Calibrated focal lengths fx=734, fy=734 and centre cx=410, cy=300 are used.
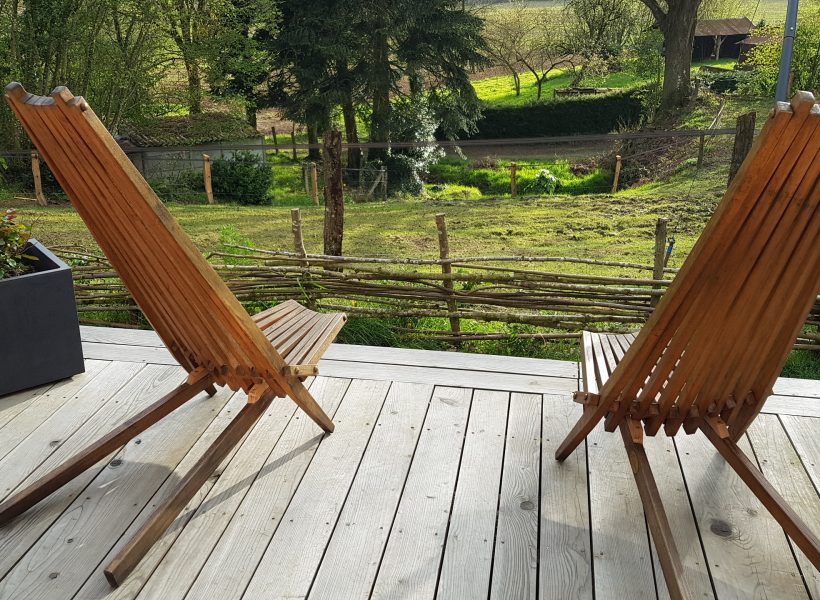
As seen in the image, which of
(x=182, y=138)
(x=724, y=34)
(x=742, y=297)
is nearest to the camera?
(x=742, y=297)

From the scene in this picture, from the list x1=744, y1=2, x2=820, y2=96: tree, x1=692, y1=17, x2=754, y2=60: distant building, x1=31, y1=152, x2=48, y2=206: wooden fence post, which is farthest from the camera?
x1=692, y1=17, x2=754, y2=60: distant building

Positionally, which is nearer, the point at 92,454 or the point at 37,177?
the point at 92,454

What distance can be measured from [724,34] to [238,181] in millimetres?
17450

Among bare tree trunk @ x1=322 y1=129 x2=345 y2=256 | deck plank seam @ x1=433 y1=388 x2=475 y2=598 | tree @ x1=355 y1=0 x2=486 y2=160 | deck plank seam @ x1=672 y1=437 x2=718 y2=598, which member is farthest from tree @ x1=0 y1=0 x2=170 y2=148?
deck plank seam @ x1=672 y1=437 x2=718 y2=598

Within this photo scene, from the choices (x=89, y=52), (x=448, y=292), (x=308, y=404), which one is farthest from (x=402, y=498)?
(x=89, y=52)

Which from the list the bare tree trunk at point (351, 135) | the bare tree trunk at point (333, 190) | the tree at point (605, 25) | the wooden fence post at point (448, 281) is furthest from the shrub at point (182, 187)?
the tree at point (605, 25)

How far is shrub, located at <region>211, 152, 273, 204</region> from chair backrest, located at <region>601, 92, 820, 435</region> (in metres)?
13.3

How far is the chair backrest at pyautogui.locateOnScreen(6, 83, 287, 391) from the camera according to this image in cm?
147

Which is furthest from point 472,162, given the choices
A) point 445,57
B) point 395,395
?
point 395,395

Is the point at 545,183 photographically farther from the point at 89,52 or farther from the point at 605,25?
the point at 605,25

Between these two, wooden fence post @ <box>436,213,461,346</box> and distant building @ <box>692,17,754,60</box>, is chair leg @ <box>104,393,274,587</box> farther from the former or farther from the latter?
distant building @ <box>692,17,754,60</box>

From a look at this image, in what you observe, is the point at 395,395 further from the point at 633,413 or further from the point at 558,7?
the point at 558,7

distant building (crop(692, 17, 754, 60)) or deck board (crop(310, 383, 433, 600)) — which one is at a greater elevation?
distant building (crop(692, 17, 754, 60))

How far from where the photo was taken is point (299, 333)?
2.13 m
